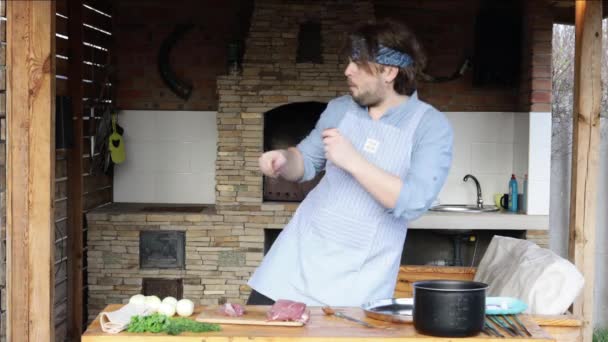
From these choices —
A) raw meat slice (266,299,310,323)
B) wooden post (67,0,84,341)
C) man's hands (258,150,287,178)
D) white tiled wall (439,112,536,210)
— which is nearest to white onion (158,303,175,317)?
raw meat slice (266,299,310,323)

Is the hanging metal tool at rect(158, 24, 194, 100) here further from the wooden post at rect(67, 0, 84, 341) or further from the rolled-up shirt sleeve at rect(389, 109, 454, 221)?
the rolled-up shirt sleeve at rect(389, 109, 454, 221)

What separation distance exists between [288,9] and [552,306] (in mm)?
3638

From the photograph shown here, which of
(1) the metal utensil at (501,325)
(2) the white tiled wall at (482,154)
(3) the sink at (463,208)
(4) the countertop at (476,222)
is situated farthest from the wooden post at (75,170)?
(1) the metal utensil at (501,325)

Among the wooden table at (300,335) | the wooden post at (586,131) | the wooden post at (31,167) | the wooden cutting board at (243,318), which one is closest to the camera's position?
the wooden table at (300,335)

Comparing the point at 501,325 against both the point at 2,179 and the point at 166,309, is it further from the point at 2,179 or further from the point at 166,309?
the point at 2,179

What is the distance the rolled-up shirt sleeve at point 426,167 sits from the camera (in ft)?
9.37

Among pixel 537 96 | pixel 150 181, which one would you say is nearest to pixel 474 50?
pixel 537 96

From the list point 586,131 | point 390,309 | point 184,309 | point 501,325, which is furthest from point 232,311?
point 586,131

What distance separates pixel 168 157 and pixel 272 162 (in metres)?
Answer: 4.25

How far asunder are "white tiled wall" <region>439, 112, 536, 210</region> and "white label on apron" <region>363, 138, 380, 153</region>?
4124 millimetres

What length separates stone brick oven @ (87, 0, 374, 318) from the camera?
655 centimetres

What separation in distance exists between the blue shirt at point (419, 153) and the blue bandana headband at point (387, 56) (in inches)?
6.4

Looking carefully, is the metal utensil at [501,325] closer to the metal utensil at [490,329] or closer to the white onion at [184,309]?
the metal utensil at [490,329]

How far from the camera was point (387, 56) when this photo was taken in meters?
3.07
